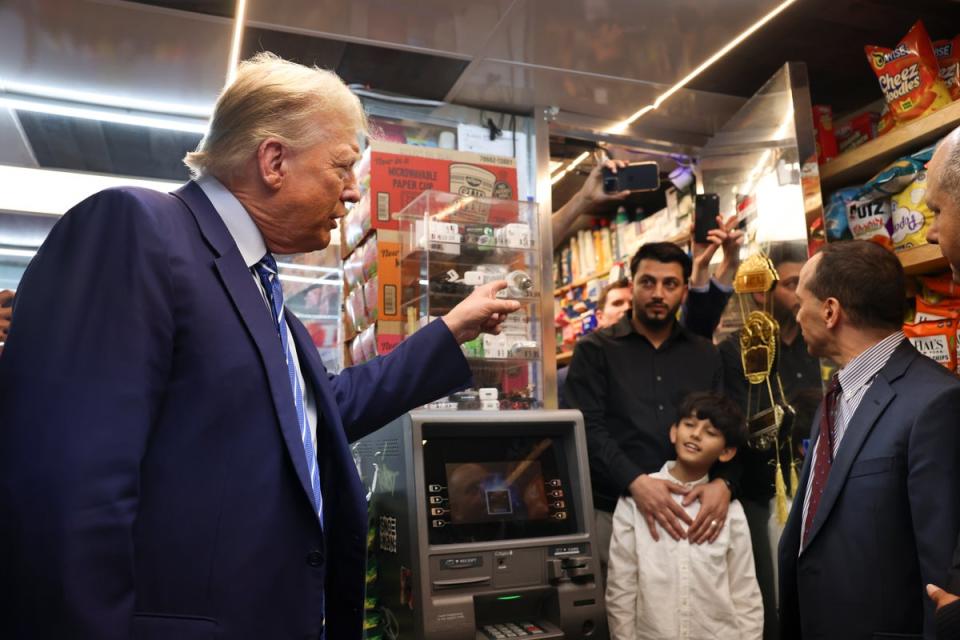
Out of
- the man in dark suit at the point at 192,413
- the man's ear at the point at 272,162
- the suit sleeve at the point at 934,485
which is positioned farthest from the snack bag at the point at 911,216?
the man's ear at the point at 272,162

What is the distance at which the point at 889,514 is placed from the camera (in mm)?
2008

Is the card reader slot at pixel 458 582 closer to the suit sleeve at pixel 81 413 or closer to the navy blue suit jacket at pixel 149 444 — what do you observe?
the navy blue suit jacket at pixel 149 444

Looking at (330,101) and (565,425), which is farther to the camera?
(565,425)

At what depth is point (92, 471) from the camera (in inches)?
42.6

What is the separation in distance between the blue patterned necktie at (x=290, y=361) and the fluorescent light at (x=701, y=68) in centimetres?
233

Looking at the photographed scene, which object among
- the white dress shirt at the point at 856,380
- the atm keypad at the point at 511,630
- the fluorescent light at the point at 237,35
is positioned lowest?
the atm keypad at the point at 511,630

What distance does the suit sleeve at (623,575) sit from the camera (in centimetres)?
267

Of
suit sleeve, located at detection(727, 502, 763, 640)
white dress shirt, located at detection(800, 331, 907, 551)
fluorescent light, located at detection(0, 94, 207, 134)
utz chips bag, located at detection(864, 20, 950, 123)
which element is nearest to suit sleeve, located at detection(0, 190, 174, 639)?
white dress shirt, located at detection(800, 331, 907, 551)

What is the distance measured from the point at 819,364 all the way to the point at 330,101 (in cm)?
224

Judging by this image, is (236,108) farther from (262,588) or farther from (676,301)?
(676,301)

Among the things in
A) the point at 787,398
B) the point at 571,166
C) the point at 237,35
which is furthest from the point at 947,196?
the point at 237,35

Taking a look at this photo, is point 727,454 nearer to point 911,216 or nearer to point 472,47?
point 911,216

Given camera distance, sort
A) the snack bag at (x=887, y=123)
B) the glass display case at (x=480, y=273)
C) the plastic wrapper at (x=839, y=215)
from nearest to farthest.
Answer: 1. the glass display case at (x=480, y=273)
2. the snack bag at (x=887, y=123)
3. the plastic wrapper at (x=839, y=215)

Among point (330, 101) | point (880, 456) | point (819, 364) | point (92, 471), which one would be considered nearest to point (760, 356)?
point (819, 364)
